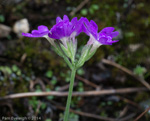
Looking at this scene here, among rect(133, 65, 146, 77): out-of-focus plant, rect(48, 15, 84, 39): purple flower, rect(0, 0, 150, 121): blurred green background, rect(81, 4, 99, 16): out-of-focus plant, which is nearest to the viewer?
rect(48, 15, 84, 39): purple flower

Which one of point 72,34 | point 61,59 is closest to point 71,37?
point 72,34

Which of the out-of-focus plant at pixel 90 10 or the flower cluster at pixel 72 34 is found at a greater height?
the out-of-focus plant at pixel 90 10

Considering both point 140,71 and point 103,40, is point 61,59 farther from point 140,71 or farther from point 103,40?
point 103,40

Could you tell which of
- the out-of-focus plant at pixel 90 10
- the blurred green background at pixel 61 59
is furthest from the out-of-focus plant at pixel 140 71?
the out-of-focus plant at pixel 90 10

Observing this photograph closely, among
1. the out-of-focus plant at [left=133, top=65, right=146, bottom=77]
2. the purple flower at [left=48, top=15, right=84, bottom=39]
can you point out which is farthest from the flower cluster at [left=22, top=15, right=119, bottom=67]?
the out-of-focus plant at [left=133, top=65, right=146, bottom=77]

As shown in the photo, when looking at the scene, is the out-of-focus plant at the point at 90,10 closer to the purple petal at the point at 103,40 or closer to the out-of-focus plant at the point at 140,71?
the out-of-focus plant at the point at 140,71

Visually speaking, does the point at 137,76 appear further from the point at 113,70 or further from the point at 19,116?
the point at 19,116

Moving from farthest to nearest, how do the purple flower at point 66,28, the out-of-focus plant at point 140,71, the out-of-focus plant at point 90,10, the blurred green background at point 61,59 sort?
the out-of-focus plant at point 90,10, the out-of-focus plant at point 140,71, the blurred green background at point 61,59, the purple flower at point 66,28

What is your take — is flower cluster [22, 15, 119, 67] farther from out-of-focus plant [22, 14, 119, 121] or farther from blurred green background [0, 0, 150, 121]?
blurred green background [0, 0, 150, 121]
